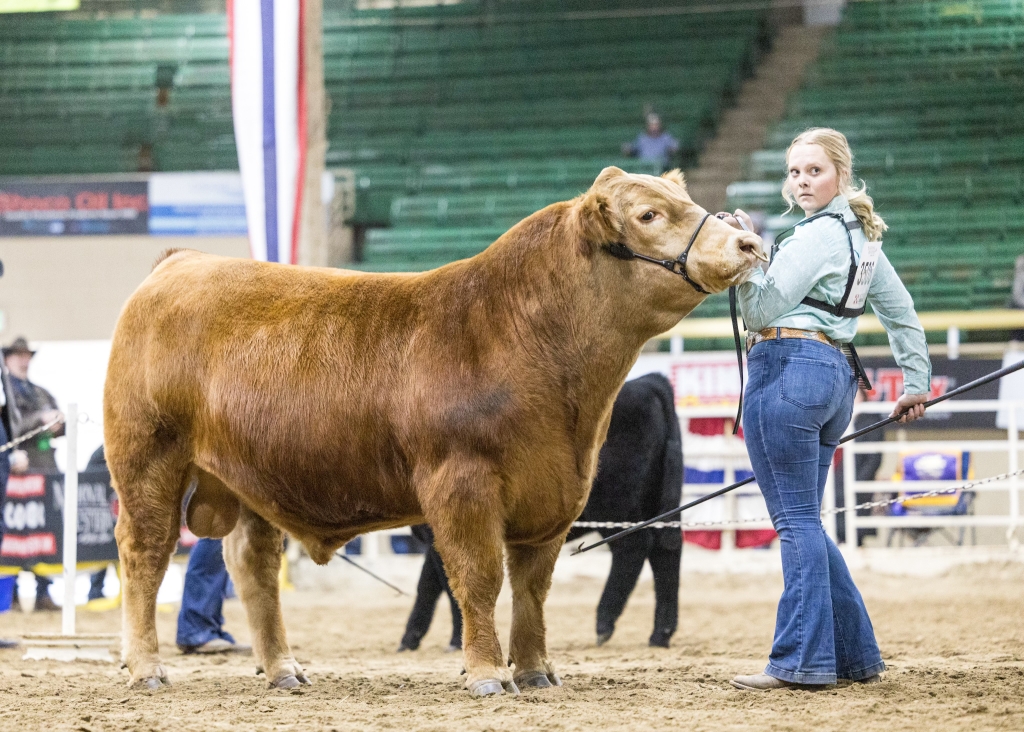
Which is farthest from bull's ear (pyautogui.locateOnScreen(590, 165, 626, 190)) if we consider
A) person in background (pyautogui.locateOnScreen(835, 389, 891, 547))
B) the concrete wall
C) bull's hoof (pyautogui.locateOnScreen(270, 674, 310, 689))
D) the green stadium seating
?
the concrete wall

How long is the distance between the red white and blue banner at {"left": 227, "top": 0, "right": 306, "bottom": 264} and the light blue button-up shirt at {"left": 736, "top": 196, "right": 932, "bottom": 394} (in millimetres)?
4114

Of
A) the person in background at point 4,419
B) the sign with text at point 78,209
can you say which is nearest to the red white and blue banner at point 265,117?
the person in background at point 4,419

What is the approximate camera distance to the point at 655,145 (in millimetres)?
15656

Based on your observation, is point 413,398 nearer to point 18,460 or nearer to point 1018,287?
point 18,460

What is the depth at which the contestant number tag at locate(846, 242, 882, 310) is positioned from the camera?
3812mm

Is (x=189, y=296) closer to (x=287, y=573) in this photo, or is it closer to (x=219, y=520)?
(x=219, y=520)

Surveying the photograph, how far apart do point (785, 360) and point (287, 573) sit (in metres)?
6.50

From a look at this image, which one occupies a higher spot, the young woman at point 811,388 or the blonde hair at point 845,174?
the blonde hair at point 845,174

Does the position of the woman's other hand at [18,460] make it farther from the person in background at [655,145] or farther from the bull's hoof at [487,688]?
the person in background at [655,145]

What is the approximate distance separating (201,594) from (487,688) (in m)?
2.78

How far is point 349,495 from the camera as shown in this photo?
4.03m

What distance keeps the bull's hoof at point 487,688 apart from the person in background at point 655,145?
40.6ft

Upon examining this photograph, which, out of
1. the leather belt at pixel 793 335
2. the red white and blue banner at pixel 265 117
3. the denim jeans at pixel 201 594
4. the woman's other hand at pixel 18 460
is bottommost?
the denim jeans at pixel 201 594

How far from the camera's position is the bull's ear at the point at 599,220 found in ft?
12.4
